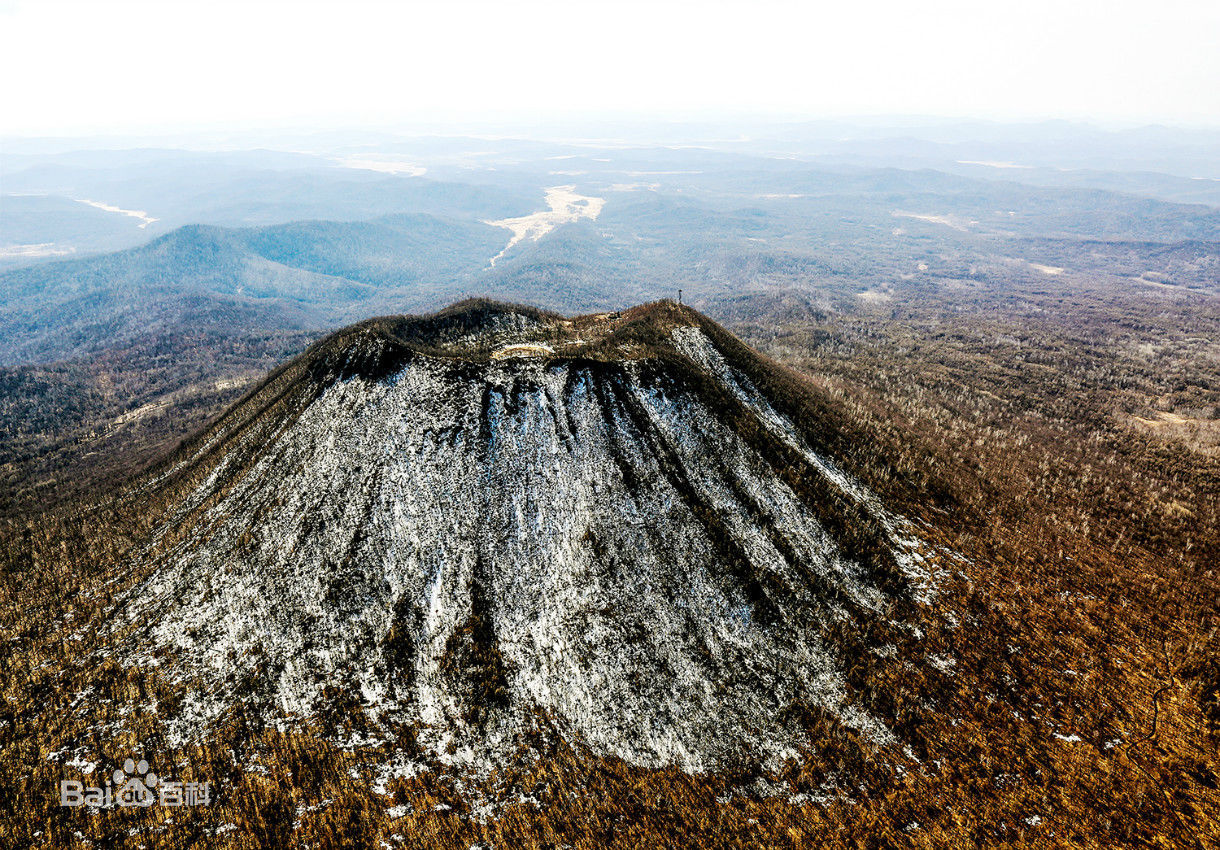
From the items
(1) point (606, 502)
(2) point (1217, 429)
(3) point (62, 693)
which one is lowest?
(2) point (1217, 429)

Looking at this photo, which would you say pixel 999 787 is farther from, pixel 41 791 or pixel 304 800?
pixel 41 791

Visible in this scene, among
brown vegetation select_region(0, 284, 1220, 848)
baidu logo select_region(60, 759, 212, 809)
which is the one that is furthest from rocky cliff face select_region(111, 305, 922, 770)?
baidu logo select_region(60, 759, 212, 809)

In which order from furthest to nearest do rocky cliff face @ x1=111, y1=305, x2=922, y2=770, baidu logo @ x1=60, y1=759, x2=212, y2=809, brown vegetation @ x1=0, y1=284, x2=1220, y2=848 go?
rocky cliff face @ x1=111, y1=305, x2=922, y2=770 < brown vegetation @ x1=0, y1=284, x2=1220, y2=848 < baidu logo @ x1=60, y1=759, x2=212, y2=809

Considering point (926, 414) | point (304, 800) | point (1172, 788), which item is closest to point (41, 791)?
point (304, 800)

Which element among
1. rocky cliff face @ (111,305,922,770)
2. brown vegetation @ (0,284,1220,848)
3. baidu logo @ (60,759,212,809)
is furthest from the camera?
rocky cliff face @ (111,305,922,770)

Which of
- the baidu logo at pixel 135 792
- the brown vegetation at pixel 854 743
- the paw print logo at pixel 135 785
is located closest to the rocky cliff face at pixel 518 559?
the brown vegetation at pixel 854 743

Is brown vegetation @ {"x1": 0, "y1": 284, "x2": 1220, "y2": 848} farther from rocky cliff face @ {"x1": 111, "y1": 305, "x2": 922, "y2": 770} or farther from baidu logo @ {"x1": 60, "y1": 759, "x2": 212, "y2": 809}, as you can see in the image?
rocky cliff face @ {"x1": 111, "y1": 305, "x2": 922, "y2": 770}
